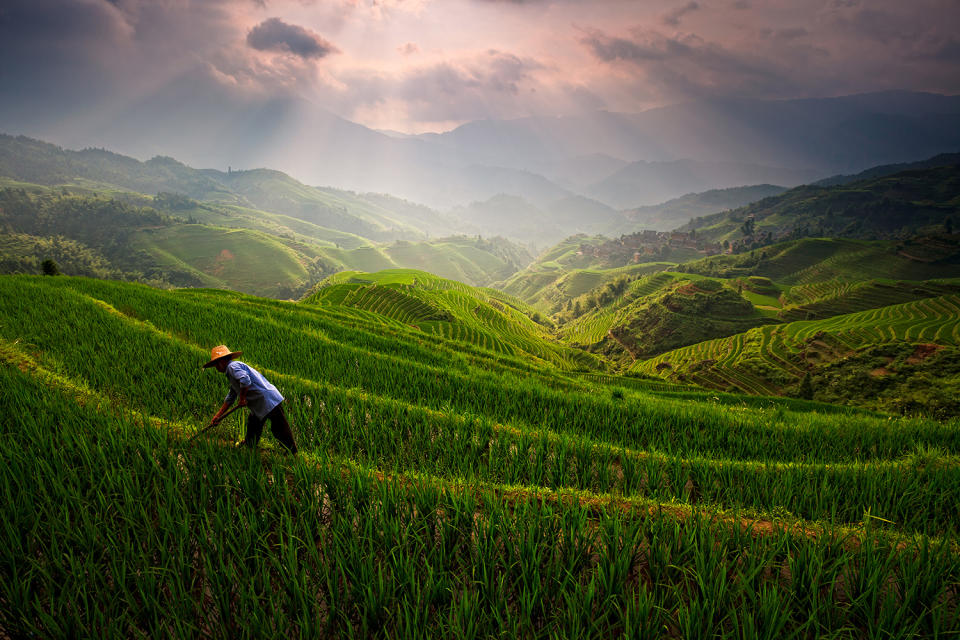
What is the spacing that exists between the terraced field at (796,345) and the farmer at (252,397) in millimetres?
70132

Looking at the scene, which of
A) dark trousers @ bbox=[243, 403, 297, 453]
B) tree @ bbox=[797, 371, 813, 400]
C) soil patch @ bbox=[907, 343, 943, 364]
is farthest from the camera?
tree @ bbox=[797, 371, 813, 400]

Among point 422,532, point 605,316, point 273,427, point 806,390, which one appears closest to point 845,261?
point 605,316

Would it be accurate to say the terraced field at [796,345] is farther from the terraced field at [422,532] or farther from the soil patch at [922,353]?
the terraced field at [422,532]

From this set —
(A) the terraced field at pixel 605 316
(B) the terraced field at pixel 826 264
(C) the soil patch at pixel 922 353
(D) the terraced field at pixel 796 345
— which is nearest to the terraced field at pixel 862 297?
(D) the terraced field at pixel 796 345

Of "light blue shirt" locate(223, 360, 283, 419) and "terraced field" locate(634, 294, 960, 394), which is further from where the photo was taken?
"terraced field" locate(634, 294, 960, 394)

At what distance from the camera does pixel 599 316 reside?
130m

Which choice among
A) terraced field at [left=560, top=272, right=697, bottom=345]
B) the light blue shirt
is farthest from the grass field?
the light blue shirt

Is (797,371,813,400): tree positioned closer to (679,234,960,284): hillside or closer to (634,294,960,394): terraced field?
(634,294,960,394): terraced field

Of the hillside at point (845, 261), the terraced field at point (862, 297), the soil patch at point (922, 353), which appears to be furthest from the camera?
the hillside at point (845, 261)

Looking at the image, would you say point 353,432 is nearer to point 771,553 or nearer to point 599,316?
point 771,553

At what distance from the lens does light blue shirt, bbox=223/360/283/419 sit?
4648 millimetres

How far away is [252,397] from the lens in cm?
481

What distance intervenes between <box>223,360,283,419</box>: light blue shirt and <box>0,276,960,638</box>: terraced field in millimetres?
659

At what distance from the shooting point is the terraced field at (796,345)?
60750 mm
